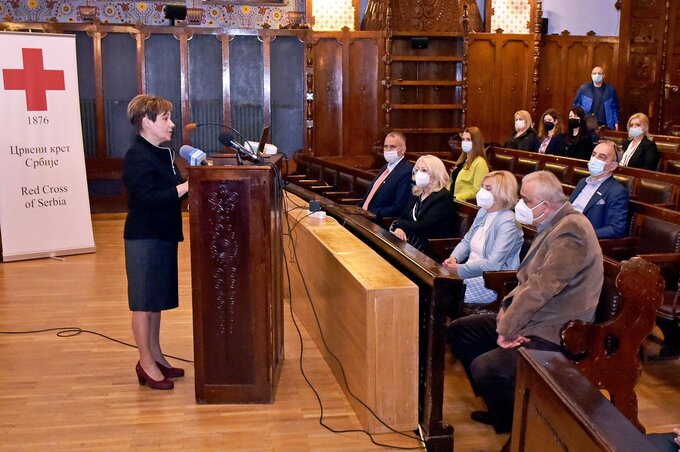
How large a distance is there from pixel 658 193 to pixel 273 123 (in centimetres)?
604

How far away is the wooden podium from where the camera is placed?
11.1 feet

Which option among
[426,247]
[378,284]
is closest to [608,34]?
[426,247]

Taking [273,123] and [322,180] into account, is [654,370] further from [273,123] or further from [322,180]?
[273,123]

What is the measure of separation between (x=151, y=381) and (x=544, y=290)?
2009 mm

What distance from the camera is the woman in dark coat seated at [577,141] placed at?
766 centimetres

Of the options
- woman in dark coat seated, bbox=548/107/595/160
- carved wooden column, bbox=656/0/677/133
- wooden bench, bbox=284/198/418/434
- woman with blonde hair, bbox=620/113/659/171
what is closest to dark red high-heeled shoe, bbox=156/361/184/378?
wooden bench, bbox=284/198/418/434

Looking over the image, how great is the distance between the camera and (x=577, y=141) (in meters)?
7.70

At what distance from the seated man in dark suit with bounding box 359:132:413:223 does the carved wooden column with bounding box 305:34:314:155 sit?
5.16 meters

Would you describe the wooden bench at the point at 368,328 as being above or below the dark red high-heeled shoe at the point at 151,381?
above

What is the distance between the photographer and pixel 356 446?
3.24 m

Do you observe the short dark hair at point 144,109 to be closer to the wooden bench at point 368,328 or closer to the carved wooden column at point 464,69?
the wooden bench at point 368,328

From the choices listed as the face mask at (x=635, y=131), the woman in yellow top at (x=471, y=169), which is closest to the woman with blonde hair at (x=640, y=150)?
the face mask at (x=635, y=131)

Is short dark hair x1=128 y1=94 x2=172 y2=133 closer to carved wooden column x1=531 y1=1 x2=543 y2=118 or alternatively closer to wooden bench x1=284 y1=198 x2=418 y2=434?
wooden bench x1=284 y1=198 x2=418 y2=434

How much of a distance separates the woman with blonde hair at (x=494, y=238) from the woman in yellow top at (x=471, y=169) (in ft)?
6.42
